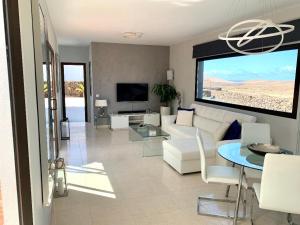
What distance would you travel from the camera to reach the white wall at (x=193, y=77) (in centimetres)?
356

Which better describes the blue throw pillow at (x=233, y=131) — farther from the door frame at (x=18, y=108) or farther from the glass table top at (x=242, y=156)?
the door frame at (x=18, y=108)

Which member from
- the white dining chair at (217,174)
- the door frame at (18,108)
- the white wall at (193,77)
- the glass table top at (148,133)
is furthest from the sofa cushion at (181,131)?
the door frame at (18,108)

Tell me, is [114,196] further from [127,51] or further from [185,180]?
[127,51]

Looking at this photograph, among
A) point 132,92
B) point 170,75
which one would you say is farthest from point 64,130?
point 170,75

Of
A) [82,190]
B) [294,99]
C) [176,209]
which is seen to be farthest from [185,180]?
[294,99]

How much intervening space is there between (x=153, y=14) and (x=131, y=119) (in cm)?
390

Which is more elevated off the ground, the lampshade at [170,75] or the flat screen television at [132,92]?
the lampshade at [170,75]

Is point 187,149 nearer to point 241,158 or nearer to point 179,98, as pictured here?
point 241,158

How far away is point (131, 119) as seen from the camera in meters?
7.29

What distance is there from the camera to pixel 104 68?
712 cm

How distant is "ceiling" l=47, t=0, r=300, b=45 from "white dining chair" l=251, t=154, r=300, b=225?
2.39 metres

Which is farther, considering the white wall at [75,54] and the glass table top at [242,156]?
the white wall at [75,54]

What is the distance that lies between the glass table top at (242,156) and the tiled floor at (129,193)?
71 cm

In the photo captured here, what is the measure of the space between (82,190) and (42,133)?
1.60 metres
